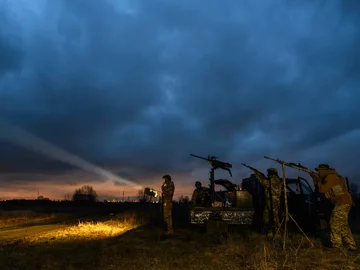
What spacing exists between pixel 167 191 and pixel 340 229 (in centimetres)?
564

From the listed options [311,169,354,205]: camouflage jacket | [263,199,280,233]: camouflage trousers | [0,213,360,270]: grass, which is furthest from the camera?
[263,199,280,233]: camouflage trousers

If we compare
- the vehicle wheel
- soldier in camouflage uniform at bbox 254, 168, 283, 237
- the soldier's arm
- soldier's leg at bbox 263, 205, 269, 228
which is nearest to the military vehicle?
the vehicle wheel

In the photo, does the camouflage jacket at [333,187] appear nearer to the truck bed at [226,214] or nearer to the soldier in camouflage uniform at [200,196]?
the truck bed at [226,214]

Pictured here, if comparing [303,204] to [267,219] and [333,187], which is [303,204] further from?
[333,187]

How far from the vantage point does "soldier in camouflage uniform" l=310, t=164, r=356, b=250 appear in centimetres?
819

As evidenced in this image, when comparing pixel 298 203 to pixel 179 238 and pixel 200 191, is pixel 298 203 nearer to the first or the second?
pixel 200 191

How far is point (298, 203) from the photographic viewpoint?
39.5ft

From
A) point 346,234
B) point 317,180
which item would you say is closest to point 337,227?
point 346,234

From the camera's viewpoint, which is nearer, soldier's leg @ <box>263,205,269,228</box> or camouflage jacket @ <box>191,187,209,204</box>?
soldier's leg @ <box>263,205,269,228</box>

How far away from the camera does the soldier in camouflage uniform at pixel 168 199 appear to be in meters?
11.7

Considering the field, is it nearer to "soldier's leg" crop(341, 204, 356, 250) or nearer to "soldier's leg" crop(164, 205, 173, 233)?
"soldier's leg" crop(341, 204, 356, 250)

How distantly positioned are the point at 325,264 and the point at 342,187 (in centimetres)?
238

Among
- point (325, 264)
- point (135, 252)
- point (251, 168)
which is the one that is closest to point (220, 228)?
point (251, 168)

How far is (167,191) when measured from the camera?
1196 cm
